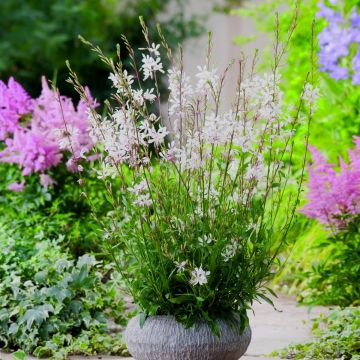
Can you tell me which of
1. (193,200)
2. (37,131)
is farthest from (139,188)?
(37,131)

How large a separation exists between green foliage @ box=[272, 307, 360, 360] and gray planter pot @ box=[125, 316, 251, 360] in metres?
0.67

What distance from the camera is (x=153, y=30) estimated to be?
12.1 metres

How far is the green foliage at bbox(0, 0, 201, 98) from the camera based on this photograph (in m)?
11.8

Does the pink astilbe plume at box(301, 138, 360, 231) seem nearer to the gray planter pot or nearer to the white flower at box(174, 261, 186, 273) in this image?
the gray planter pot

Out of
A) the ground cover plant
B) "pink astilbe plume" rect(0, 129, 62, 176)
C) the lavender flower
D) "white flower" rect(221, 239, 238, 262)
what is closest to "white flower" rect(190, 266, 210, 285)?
"white flower" rect(221, 239, 238, 262)

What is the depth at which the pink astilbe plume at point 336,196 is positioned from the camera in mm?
4035

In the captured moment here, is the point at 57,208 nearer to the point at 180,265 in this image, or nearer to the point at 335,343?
the point at 335,343

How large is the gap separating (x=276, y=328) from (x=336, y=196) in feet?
2.64

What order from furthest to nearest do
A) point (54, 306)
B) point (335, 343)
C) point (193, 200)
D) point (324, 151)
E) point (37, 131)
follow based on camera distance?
point (324, 151) < point (37, 131) < point (54, 306) < point (335, 343) < point (193, 200)

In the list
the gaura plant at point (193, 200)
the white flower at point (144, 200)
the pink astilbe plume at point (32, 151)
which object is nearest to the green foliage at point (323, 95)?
the pink astilbe plume at point (32, 151)

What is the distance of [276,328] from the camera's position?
421 centimetres

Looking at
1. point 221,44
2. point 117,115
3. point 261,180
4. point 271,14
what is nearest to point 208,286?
point 261,180

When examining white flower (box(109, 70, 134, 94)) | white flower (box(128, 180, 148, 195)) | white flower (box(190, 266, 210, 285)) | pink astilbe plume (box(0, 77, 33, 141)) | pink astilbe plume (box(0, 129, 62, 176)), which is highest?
pink astilbe plume (box(0, 77, 33, 141))

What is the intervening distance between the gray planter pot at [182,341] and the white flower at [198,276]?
0.22m
